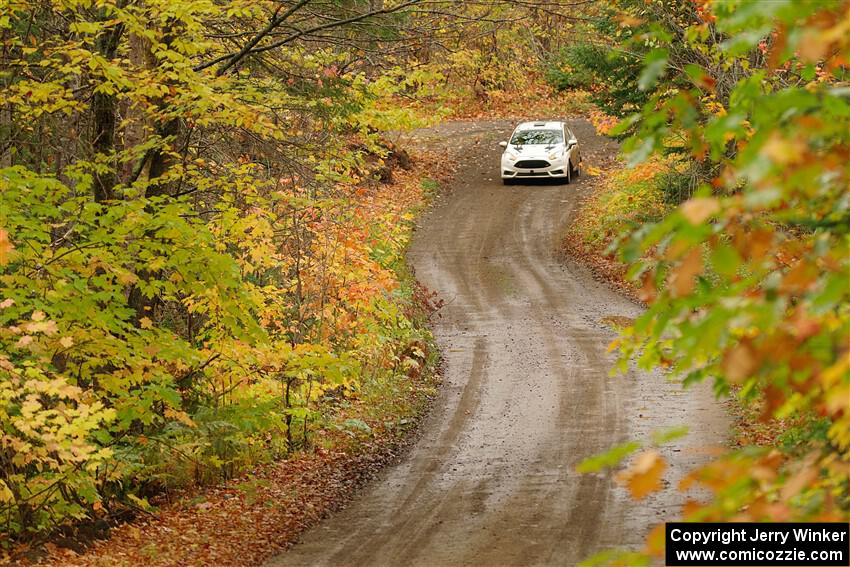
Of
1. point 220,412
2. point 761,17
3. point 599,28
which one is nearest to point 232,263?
point 220,412

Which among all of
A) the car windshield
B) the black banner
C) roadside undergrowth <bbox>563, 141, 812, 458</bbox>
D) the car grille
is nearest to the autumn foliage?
the black banner

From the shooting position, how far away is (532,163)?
3272 centimetres

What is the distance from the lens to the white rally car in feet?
106

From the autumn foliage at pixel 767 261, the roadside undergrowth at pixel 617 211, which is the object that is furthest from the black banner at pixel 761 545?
the roadside undergrowth at pixel 617 211

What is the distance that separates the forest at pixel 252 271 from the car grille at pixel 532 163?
14570mm

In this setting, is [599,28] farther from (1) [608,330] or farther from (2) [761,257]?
(2) [761,257]

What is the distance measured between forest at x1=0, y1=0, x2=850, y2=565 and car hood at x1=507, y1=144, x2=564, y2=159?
570 inches

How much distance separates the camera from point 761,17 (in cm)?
336

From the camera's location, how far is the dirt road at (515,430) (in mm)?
9703

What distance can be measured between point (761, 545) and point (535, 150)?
28757 mm

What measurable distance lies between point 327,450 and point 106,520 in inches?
147

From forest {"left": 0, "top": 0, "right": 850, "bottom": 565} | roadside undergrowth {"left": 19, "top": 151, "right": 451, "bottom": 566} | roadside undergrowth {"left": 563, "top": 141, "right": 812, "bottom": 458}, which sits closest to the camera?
forest {"left": 0, "top": 0, "right": 850, "bottom": 565}

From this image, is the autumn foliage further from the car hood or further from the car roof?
the car hood

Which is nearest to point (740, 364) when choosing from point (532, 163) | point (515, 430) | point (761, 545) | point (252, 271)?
point (761, 545)
